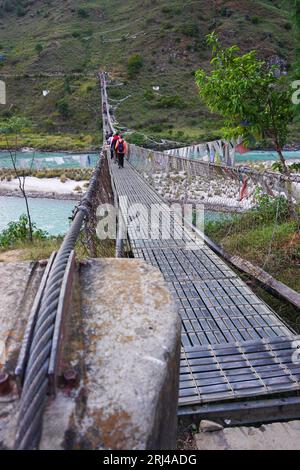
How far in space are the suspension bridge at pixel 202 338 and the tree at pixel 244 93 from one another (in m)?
0.56

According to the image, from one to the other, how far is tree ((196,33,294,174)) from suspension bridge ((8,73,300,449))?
1.82ft

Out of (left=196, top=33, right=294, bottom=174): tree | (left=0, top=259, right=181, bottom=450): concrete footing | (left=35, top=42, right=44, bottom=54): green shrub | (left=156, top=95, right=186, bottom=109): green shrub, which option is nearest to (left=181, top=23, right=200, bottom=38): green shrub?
(left=156, top=95, right=186, bottom=109): green shrub

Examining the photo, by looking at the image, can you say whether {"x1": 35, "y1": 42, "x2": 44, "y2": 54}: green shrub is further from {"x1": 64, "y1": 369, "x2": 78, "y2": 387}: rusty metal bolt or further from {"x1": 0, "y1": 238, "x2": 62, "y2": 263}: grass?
{"x1": 64, "y1": 369, "x2": 78, "y2": 387}: rusty metal bolt

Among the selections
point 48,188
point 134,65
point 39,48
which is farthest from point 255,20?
point 48,188

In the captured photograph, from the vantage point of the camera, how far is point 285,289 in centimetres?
298

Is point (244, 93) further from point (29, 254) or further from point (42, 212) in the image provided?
point (42, 212)

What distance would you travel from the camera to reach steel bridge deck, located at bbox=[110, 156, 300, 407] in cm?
187

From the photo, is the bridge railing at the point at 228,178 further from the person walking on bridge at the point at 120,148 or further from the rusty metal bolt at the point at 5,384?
the rusty metal bolt at the point at 5,384

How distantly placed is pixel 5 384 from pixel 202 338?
1.79 metres

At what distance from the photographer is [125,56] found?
2072 inches

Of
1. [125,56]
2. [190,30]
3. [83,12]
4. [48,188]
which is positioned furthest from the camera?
[83,12]

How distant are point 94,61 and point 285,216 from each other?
5497 centimetres
